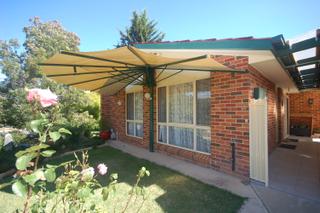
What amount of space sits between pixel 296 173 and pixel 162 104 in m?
5.29

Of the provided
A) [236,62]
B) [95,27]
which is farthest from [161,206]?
[95,27]

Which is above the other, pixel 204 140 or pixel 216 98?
pixel 216 98

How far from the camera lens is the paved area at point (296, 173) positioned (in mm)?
4699

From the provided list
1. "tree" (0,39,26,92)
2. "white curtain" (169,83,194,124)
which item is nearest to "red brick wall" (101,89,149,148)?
"white curtain" (169,83,194,124)

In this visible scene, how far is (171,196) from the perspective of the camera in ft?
14.6

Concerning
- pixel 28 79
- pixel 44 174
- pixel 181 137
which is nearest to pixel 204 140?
pixel 181 137

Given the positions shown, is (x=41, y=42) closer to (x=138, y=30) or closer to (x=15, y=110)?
(x=15, y=110)

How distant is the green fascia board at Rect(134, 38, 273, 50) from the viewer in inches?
170

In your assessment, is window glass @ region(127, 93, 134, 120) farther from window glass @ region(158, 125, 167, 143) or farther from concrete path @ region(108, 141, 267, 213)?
concrete path @ region(108, 141, 267, 213)

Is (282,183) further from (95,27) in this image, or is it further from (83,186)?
(95,27)

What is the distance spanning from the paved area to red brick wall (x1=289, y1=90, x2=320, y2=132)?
8.05 m

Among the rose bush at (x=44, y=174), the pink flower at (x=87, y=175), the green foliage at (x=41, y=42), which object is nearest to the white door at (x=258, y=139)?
the rose bush at (x=44, y=174)

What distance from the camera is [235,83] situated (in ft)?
18.3

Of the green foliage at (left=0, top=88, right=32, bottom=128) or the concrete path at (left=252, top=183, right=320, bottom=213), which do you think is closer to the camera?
the concrete path at (left=252, top=183, right=320, bottom=213)
